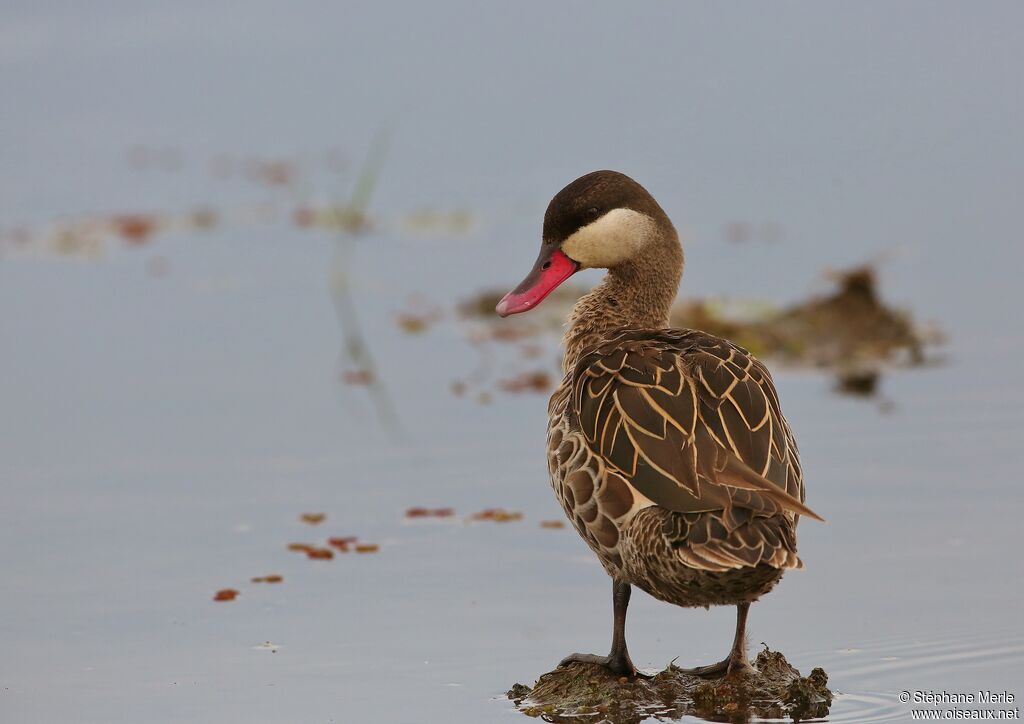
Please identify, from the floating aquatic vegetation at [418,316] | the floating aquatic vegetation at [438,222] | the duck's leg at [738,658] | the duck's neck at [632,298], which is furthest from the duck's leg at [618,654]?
the floating aquatic vegetation at [438,222]

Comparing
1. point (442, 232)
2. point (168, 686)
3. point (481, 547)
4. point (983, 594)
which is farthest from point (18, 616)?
point (442, 232)

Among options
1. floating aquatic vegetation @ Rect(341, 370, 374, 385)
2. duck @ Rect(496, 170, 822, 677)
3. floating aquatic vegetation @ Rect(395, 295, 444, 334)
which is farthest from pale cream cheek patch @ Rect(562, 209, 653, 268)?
floating aquatic vegetation @ Rect(395, 295, 444, 334)

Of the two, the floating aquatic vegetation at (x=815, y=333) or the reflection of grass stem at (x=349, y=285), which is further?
the floating aquatic vegetation at (x=815, y=333)

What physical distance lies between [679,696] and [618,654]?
313 millimetres

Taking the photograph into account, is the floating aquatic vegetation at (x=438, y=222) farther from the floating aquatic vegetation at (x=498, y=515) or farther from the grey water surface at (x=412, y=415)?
the floating aquatic vegetation at (x=498, y=515)

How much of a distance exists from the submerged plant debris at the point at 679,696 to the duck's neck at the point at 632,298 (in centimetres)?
161

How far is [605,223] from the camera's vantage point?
8141 millimetres

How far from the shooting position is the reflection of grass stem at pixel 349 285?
447 inches

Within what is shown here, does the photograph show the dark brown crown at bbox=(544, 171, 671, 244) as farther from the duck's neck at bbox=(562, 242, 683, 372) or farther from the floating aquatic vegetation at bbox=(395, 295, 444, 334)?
the floating aquatic vegetation at bbox=(395, 295, 444, 334)

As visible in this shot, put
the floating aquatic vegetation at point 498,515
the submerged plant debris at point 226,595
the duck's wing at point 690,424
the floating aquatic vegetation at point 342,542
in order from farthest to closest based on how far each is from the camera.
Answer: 1. the floating aquatic vegetation at point 498,515
2. the floating aquatic vegetation at point 342,542
3. the submerged plant debris at point 226,595
4. the duck's wing at point 690,424

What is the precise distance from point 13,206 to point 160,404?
18.0ft

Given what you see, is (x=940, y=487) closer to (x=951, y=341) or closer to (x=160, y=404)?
(x=951, y=341)

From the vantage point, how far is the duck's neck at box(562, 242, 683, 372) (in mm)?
8133

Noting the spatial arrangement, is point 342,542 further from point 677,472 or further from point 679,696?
point 677,472
